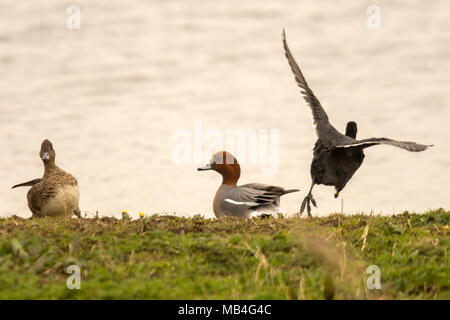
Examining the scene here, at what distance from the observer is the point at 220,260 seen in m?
7.48

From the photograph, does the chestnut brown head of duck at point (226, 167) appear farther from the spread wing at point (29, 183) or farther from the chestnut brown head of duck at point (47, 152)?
the spread wing at point (29, 183)

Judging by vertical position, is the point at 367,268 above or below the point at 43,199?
below

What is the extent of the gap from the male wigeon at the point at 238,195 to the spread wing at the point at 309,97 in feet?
5.02

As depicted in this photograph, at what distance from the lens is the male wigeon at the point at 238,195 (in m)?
10.5

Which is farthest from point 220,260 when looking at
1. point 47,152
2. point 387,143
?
point 47,152

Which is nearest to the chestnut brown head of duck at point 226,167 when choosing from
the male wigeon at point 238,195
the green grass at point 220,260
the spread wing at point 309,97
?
the male wigeon at point 238,195

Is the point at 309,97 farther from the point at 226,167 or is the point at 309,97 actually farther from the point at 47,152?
the point at 47,152

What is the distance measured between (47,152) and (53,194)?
3.60ft

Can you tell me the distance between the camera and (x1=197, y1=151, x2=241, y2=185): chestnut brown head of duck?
1140 cm

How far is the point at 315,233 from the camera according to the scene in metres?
8.48

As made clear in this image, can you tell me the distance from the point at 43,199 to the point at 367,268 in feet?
19.2
